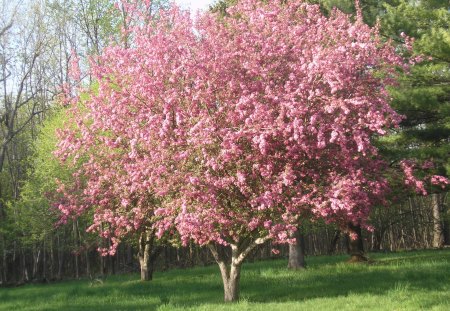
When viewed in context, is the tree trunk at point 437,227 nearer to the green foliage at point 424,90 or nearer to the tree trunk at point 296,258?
the green foliage at point 424,90

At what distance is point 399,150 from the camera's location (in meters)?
20.7

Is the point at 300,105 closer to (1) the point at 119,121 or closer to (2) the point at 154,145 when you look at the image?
(2) the point at 154,145

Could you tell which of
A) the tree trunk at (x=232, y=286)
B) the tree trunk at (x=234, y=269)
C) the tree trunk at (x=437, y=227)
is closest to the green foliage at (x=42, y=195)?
the tree trunk at (x=234, y=269)

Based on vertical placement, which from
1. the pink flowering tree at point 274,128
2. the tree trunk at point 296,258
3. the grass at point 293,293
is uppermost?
the pink flowering tree at point 274,128

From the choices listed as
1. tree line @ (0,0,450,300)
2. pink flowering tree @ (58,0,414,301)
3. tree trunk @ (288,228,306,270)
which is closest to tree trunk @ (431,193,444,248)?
tree line @ (0,0,450,300)

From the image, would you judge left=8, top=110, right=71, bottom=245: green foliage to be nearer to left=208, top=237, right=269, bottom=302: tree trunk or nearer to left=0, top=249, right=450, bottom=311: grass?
left=0, top=249, right=450, bottom=311: grass

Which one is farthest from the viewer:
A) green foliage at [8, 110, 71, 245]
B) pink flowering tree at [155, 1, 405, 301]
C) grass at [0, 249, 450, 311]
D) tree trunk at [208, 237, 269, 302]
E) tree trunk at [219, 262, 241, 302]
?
green foliage at [8, 110, 71, 245]

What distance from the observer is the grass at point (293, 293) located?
1196cm

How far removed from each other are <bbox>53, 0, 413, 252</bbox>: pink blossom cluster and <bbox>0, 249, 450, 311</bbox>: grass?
70.3 inches

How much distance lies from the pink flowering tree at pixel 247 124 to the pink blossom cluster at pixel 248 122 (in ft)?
0.12

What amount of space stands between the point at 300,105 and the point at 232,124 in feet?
5.74

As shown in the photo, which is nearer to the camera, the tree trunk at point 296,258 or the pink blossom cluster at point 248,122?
the pink blossom cluster at point 248,122

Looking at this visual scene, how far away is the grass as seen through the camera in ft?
39.2

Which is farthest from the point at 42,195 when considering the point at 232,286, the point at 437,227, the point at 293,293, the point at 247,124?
the point at 437,227
